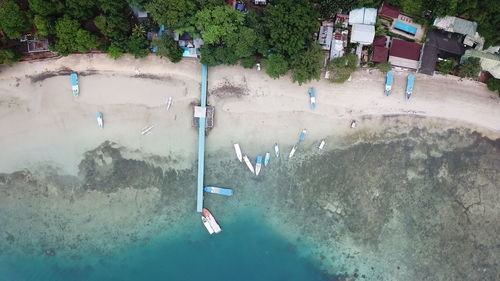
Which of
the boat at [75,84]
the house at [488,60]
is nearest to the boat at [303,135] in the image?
the house at [488,60]

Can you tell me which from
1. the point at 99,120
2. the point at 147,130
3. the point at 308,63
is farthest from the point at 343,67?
the point at 99,120

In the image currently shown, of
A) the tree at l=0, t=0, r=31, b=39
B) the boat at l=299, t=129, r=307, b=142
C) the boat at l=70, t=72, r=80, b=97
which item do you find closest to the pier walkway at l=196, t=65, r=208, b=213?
the boat at l=299, t=129, r=307, b=142

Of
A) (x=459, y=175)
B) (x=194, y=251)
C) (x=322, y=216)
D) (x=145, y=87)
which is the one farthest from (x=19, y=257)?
(x=459, y=175)

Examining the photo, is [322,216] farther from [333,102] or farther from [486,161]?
[486,161]

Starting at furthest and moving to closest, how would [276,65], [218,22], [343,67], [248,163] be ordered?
[248,163], [343,67], [276,65], [218,22]

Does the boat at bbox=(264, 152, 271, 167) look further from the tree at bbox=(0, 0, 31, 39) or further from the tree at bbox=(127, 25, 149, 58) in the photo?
the tree at bbox=(0, 0, 31, 39)

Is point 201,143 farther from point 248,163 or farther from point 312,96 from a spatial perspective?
point 312,96
